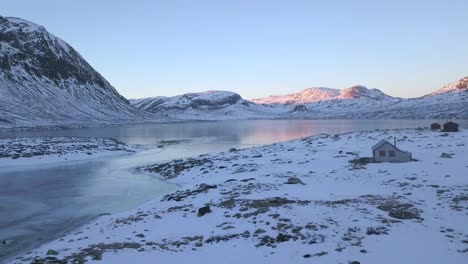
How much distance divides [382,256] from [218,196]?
13.3 metres

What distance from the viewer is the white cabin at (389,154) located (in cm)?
3631

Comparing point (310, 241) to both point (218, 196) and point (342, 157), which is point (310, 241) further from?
point (342, 157)

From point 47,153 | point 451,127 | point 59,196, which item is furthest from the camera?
point 451,127

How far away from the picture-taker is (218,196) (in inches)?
1037

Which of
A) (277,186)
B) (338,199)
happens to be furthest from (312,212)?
(277,186)

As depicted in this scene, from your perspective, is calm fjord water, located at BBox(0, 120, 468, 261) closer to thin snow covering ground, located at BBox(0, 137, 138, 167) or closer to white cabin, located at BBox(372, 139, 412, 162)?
thin snow covering ground, located at BBox(0, 137, 138, 167)

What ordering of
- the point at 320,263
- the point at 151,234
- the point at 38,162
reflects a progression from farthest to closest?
1. the point at 38,162
2. the point at 151,234
3. the point at 320,263

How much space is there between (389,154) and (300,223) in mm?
20900

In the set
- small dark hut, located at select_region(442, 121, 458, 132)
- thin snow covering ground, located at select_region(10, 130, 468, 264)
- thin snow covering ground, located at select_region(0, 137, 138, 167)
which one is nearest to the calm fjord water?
thin snow covering ground, located at select_region(10, 130, 468, 264)

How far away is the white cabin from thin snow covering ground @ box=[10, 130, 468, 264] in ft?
7.58

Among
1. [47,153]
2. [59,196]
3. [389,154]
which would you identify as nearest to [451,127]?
[389,154]

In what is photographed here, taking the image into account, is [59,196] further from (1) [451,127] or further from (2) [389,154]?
(1) [451,127]

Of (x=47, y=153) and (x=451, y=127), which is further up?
(x=451, y=127)

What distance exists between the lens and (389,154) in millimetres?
36750
